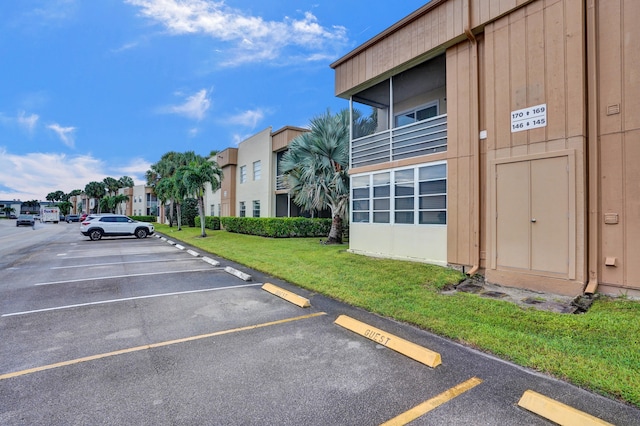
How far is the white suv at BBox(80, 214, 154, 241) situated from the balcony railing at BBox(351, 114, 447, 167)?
669 inches

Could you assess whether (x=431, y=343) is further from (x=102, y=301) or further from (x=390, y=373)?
(x=102, y=301)

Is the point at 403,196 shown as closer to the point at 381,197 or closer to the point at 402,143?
the point at 381,197

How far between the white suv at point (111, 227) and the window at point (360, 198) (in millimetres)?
16676

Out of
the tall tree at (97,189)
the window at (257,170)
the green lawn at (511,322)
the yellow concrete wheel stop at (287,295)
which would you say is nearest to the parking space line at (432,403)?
the green lawn at (511,322)

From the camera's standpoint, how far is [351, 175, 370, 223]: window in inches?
444

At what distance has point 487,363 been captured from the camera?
354cm

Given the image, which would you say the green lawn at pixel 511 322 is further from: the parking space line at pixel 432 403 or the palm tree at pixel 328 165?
the palm tree at pixel 328 165

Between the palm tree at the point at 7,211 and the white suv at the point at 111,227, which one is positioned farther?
the palm tree at the point at 7,211

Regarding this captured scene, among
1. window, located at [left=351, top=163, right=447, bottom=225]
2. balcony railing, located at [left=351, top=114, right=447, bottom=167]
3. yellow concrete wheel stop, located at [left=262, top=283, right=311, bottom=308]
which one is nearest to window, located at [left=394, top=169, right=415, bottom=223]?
window, located at [left=351, top=163, right=447, bottom=225]

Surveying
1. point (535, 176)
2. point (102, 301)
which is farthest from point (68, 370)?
point (535, 176)

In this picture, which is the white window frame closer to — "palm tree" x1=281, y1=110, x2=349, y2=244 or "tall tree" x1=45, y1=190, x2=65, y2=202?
"palm tree" x1=281, y1=110, x2=349, y2=244

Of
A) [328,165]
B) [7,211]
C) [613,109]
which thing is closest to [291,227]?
[328,165]

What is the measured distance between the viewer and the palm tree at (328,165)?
554 inches

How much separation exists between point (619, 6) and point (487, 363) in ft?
22.5
